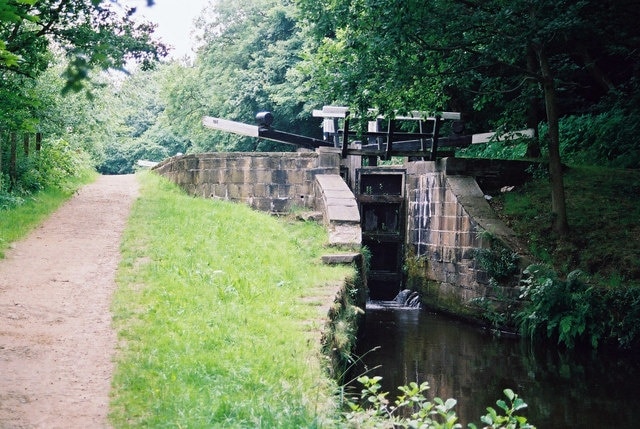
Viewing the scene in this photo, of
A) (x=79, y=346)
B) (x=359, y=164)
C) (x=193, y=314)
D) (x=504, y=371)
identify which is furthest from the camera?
(x=359, y=164)

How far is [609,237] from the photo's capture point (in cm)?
1068

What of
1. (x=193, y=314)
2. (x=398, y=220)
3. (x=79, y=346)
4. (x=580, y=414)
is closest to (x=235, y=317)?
(x=193, y=314)

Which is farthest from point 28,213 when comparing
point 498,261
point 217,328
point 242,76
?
point 242,76

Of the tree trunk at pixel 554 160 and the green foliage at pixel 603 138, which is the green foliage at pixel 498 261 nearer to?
the tree trunk at pixel 554 160

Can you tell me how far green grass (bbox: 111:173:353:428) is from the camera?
421 centimetres

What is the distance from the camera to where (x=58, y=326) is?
604 cm

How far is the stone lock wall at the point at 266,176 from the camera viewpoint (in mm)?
14742

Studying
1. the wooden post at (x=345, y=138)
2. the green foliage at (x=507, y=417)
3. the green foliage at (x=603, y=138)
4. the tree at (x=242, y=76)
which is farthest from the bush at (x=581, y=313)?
the tree at (x=242, y=76)

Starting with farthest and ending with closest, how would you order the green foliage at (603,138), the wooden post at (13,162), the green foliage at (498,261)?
1. the green foliage at (603,138)
2. the wooden post at (13,162)
3. the green foliage at (498,261)

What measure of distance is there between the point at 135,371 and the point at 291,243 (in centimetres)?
672

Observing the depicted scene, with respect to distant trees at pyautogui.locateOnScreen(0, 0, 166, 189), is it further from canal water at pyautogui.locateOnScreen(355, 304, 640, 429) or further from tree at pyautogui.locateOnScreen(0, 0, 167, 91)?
canal water at pyautogui.locateOnScreen(355, 304, 640, 429)

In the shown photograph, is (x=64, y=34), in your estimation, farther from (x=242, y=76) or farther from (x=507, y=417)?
(x=242, y=76)

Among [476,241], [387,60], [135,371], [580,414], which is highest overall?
[387,60]

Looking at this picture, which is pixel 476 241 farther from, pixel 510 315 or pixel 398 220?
pixel 398 220
